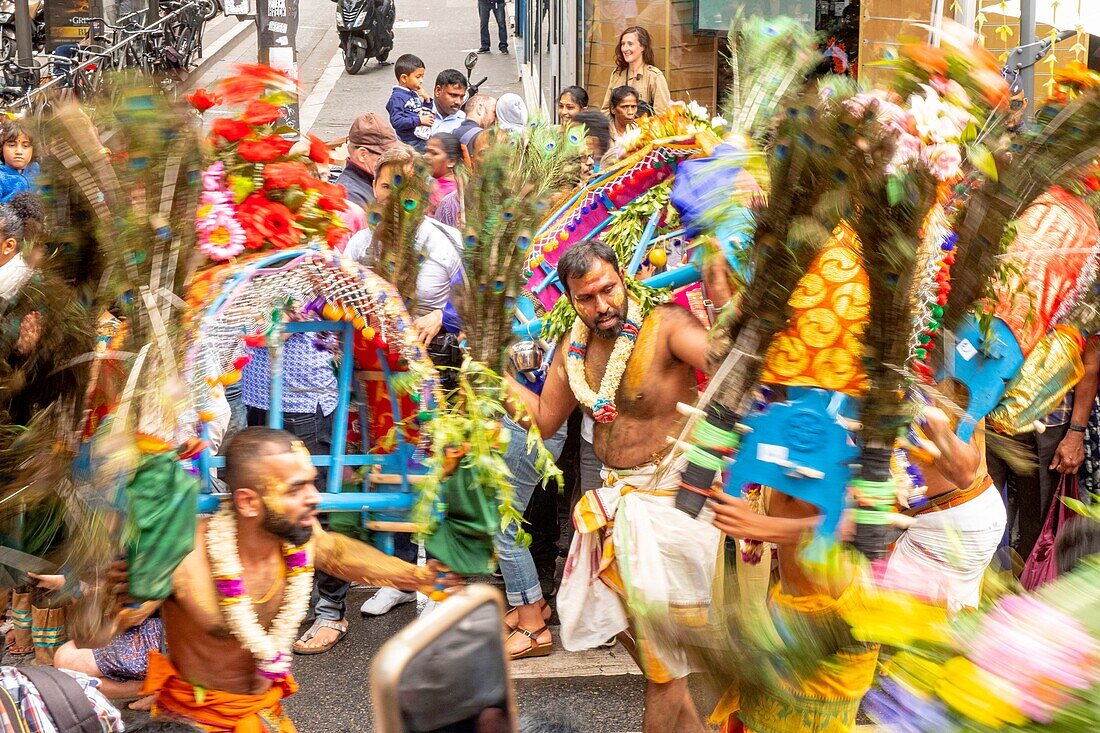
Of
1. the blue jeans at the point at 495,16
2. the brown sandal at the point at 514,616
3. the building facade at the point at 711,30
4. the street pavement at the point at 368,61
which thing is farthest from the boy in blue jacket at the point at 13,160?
the blue jeans at the point at 495,16

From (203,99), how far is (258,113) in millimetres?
150

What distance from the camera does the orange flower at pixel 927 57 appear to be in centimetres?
320

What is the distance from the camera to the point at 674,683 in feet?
12.9

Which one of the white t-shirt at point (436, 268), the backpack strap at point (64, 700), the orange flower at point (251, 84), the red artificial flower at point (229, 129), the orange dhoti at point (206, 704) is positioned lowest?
the orange dhoti at point (206, 704)

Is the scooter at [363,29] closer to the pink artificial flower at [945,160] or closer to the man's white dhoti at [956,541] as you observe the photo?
the man's white dhoti at [956,541]

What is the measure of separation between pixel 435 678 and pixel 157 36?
Result: 14.5m

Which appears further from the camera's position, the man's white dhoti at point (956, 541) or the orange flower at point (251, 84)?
the man's white dhoti at point (956, 541)

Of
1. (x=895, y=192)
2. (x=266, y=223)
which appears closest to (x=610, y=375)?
(x=266, y=223)

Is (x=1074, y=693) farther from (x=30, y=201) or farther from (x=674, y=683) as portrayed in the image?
(x=30, y=201)

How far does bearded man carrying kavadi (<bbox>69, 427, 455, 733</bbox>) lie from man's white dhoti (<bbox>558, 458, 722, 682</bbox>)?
39.3 inches

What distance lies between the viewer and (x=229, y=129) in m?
3.13

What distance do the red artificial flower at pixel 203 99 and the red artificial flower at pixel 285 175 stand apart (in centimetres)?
22

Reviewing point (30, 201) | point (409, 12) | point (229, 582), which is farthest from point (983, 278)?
point (409, 12)

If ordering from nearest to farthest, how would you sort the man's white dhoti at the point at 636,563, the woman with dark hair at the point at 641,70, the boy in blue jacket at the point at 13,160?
the man's white dhoti at the point at 636,563
the boy in blue jacket at the point at 13,160
the woman with dark hair at the point at 641,70
